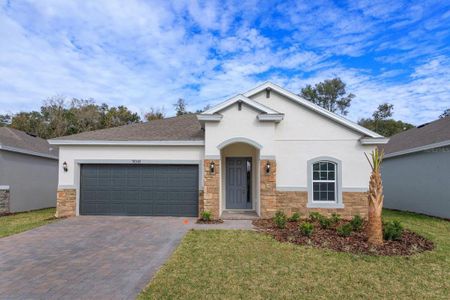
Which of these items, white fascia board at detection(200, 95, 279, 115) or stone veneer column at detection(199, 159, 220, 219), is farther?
white fascia board at detection(200, 95, 279, 115)

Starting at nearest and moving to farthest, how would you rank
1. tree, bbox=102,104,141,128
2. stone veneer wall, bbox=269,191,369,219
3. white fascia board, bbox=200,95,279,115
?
white fascia board, bbox=200,95,279,115
stone veneer wall, bbox=269,191,369,219
tree, bbox=102,104,141,128

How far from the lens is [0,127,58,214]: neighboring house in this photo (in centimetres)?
1434

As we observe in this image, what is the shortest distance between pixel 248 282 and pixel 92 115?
120 ft

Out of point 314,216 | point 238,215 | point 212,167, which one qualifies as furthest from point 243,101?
point 314,216

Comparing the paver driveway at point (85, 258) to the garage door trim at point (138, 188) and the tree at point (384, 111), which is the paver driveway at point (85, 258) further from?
the tree at point (384, 111)

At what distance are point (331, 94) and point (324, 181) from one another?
33.5 meters

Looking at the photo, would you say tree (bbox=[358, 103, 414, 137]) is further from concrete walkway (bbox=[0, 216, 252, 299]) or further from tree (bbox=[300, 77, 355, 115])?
concrete walkway (bbox=[0, 216, 252, 299])

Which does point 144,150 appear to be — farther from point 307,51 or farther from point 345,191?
point 307,51

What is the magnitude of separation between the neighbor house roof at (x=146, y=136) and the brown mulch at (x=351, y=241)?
498 centimetres

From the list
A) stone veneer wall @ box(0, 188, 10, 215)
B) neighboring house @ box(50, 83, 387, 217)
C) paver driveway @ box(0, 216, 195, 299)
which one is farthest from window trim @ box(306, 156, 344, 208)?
stone veneer wall @ box(0, 188, 10, 215)

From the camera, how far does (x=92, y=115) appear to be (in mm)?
37000

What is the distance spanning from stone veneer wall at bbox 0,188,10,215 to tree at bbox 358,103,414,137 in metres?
38.6

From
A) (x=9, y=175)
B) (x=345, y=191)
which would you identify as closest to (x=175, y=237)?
(x=345, y=191)

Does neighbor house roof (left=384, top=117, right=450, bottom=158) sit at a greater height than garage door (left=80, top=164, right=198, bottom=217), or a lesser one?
greater
